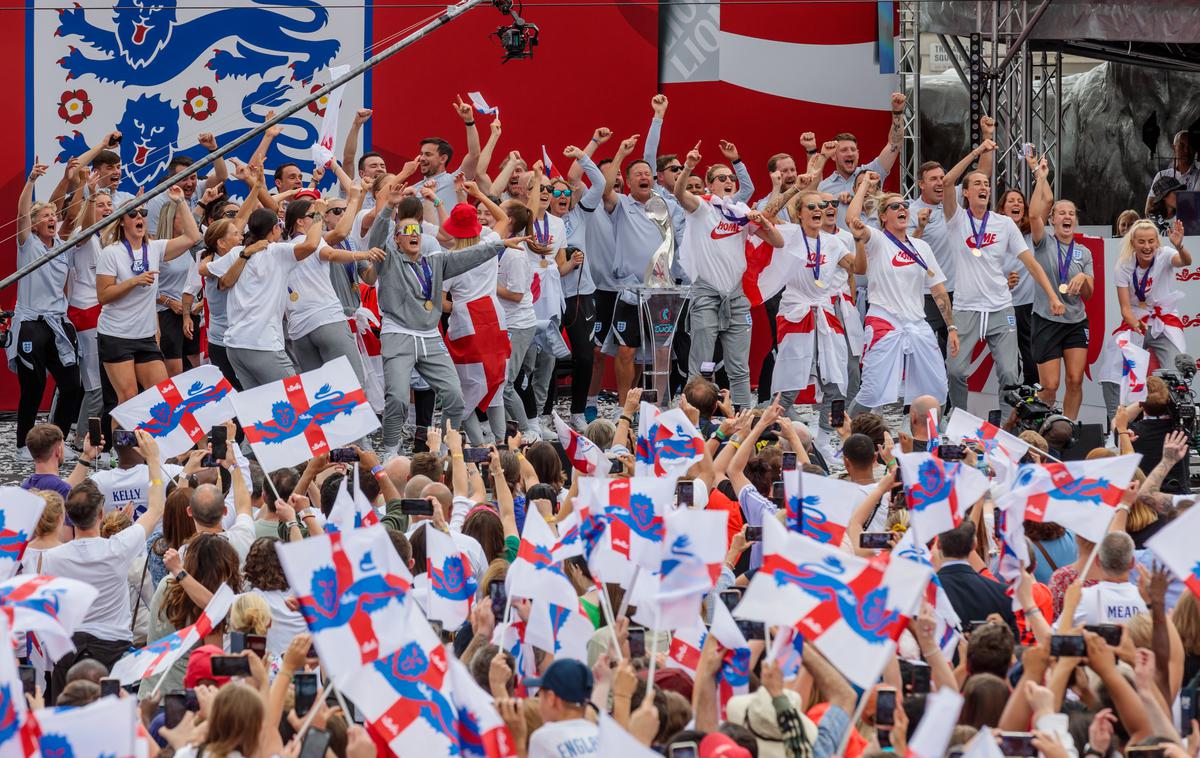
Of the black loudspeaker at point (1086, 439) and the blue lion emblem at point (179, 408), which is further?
the black loudspeaker at point (1086, 439)

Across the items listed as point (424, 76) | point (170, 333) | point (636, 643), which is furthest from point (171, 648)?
point (424, 76)

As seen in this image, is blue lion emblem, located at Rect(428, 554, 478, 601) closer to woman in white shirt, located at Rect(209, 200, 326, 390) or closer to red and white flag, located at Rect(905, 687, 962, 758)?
red and white flag, located at Rect(905, 687, 962, 758)

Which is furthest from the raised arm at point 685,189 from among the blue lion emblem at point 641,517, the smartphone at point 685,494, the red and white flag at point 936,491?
the blue lion emblem at point 641,517

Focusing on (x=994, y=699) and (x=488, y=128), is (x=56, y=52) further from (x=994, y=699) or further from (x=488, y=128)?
(x=994, y=699)

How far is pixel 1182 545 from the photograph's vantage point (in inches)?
194

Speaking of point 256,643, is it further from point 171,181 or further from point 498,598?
point 171,181

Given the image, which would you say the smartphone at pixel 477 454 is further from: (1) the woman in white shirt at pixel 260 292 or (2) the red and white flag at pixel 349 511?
(1) the woman in white shirt at pixel 260 292

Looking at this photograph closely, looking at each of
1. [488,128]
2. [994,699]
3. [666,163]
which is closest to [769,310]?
[666,163]

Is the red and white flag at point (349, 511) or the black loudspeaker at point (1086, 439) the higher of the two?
the red and white flag at point (349, 511)

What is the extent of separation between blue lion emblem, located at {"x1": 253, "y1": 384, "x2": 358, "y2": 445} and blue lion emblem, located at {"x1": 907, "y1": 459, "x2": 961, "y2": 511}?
2768 mm

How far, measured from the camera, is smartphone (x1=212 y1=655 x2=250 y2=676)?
498 cm

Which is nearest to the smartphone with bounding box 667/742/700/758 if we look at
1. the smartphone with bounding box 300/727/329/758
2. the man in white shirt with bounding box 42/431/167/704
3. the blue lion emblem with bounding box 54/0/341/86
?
the smartphone with bounding box 300/727/329/758

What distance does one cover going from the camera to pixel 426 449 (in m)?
9.24

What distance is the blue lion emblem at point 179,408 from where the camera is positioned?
333 inches
